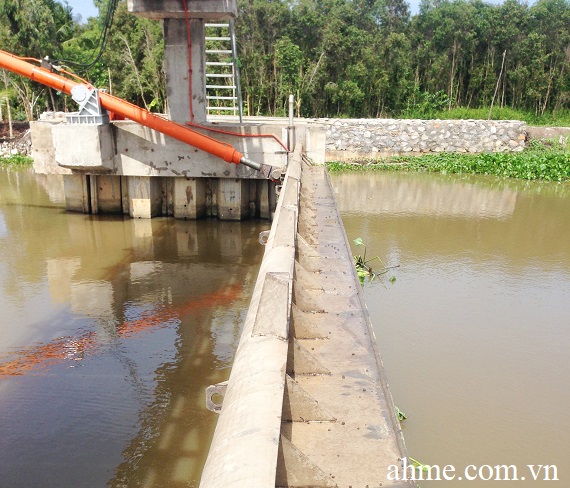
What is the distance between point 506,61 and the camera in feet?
93.6

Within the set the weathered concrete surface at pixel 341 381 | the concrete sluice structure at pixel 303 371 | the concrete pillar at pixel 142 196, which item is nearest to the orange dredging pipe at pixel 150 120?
the concrete pillar at pixel 142 196

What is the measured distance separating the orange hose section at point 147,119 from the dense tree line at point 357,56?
14.1 meters

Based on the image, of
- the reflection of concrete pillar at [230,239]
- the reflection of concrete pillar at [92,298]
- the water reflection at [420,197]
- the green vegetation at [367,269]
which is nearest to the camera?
the reflection of concrete pillar at [92,298]

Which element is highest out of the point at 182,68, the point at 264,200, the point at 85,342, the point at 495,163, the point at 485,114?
the point at 182,68

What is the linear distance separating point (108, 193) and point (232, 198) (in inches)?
104

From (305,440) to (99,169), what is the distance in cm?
935

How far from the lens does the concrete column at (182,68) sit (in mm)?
10117

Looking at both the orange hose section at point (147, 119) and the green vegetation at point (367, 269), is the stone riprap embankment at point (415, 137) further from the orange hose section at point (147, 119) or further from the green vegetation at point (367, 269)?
the green vegetation at point (367, 269)

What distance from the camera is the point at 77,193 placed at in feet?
39.1

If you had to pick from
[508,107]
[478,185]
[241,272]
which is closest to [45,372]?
[241,272]

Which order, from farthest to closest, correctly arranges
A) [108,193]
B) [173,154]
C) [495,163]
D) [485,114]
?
1. [485,114]
2. [495,163]
3. [108,193]
4. [173,154]

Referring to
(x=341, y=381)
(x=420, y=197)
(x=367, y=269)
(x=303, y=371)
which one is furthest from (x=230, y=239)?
(x=341, y=381)

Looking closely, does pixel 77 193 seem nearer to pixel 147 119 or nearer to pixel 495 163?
pixel 147 119

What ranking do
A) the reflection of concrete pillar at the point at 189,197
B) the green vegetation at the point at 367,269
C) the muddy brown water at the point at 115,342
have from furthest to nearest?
the reflection of concrete pillar at the point at 189,197, the green vegetation at the point at 367,269, the muddy brown water at the point at 115,342
